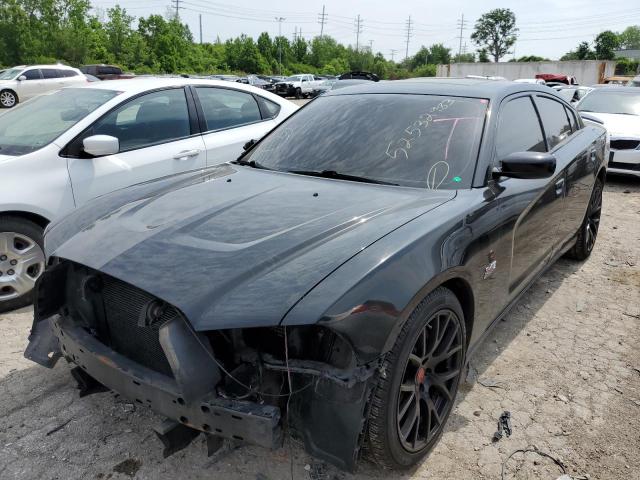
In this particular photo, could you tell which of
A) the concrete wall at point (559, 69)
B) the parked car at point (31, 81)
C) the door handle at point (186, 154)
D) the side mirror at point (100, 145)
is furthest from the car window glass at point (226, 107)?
the concrete wall at point (559, 69)

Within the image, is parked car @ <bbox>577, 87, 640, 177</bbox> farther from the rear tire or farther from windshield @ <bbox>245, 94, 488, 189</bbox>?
windshield @ <bbox>245, 94, 488, 189</bbox>

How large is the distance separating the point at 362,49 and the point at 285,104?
103468mm

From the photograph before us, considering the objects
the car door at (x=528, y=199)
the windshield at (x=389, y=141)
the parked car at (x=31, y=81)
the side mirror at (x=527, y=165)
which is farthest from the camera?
the parked car at (x=31, y=81)

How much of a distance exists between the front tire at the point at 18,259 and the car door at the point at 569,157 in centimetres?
363

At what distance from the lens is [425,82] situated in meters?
3.50

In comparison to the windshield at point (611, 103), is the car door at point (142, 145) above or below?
below

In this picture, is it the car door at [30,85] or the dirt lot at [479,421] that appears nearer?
the dirt lot at [479,421]

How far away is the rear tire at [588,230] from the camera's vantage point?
4.55 m

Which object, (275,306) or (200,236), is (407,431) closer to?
(275,306)

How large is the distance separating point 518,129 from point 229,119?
2.76 metres

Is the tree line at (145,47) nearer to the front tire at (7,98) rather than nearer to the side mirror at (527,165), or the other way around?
the front tire at (7,98)

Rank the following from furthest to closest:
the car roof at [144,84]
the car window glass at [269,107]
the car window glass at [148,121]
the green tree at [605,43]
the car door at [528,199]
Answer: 1. the green tree at [605,43]
2. the car window glass at [269,107]
3. the car roof at [144,84]
4. the car window glass at [148,121]
5. the car door at [528,199]

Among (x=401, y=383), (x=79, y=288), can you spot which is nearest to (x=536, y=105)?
(x=401, y=383)

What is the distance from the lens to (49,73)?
21.1 metres
